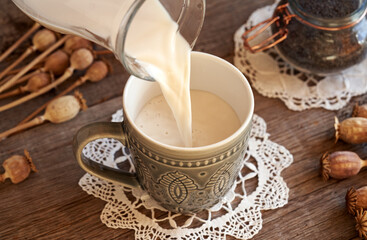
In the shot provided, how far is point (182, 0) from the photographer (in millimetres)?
654

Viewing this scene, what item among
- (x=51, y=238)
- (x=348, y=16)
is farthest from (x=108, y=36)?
(x=348, y=16)

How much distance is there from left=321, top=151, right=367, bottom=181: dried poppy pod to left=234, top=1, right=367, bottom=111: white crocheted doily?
14cm

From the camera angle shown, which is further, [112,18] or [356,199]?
[356,199]

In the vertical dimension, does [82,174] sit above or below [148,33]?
below

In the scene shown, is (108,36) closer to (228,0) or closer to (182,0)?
(182,0)

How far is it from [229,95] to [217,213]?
0.61 ft


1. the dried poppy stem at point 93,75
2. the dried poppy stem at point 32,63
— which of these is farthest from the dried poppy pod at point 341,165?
the dried poppy stem at point 32,63

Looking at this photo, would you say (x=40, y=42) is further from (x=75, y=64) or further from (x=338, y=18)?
(x=338, y=18)

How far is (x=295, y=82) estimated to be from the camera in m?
0.91

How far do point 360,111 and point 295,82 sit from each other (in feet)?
0.46

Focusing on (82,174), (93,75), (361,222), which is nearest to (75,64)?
(93,75)

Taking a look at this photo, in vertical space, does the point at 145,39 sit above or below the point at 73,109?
above

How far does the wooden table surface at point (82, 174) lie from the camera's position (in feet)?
2.33

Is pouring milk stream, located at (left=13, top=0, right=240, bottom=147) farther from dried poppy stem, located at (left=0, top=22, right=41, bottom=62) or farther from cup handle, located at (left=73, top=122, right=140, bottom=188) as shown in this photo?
dried poppy stem, located at (left=0, top=22, right=41, bottom=62)
